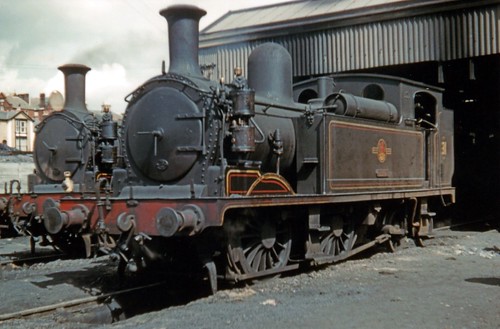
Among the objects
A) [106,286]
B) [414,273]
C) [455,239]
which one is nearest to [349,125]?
[414,273]

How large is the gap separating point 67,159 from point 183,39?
5.07 metres

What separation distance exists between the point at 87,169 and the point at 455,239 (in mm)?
7756

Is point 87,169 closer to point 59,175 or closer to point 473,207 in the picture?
point 59,175

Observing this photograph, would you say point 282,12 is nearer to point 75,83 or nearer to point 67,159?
point 75,83

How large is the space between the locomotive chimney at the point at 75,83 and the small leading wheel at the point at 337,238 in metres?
6.19

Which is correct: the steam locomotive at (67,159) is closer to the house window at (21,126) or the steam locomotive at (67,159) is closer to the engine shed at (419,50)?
the engine shed at (419,50)

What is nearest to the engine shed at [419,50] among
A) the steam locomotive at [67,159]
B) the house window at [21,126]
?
the steam locomotive at [67,159]

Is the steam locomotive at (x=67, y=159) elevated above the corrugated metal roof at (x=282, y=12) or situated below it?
below

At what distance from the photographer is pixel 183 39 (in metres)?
7.59

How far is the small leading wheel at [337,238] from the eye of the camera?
8.74m

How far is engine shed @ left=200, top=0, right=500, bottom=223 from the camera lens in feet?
46.8

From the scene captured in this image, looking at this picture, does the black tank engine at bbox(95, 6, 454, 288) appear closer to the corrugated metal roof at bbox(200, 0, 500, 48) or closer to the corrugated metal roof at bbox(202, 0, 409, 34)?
the corrugated metal roof at bbox(200, 0, 500, 48)

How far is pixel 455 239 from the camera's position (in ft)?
40.8

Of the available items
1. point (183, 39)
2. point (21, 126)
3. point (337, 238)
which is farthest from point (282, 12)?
point (21, 126)
